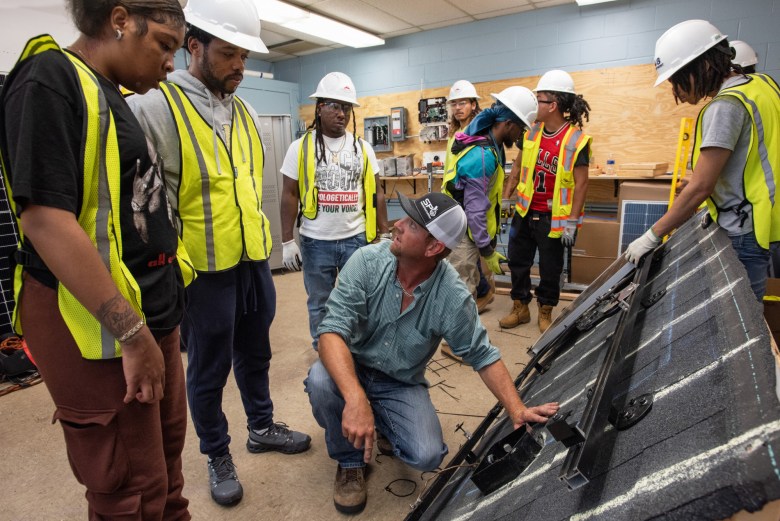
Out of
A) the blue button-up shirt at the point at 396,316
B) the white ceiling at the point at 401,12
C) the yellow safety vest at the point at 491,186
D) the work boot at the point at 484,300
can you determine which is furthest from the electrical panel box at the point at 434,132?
the blue button-up shirt at the point at 396,316

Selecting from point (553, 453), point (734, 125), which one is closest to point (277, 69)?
point (734, 125)

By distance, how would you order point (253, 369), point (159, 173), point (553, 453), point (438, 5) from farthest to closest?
point (438, 5) → point (253, 369) → point (159, 173) → point (553, 453)

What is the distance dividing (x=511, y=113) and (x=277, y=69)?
5.72 metres

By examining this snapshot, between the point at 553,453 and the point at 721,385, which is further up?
the point at 721,385

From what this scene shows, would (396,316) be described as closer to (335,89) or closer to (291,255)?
(291,255)

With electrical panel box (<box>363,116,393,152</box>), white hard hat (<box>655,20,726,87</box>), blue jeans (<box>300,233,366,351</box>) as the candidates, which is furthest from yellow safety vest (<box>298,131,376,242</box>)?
electrical panel box (<box>363,116,393,152</box>)


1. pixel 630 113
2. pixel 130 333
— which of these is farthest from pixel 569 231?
pixel 130 333

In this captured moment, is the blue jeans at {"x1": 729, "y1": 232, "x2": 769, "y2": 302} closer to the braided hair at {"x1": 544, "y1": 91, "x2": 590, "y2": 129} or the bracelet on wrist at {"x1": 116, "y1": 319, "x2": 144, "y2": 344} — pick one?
the braided hair at {"x1": 544, "y1": 91, "x2": 590, "y2": 129}

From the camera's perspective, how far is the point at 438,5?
16.1ft

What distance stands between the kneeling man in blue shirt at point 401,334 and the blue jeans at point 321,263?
0.90 meters

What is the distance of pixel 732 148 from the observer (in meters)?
1.64

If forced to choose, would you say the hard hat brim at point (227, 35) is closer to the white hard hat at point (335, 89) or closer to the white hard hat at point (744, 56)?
the white hard hat at point (335, 89)

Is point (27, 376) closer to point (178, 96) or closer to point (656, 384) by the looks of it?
point (178, 96)

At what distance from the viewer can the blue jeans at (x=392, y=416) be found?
1.55 meters
